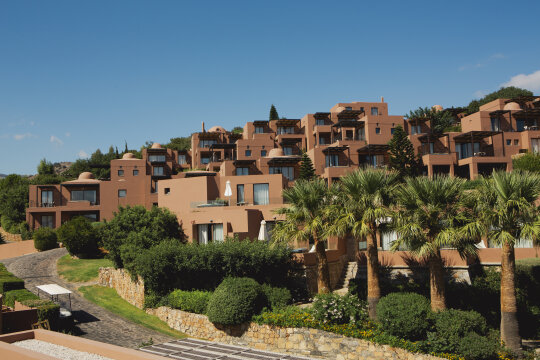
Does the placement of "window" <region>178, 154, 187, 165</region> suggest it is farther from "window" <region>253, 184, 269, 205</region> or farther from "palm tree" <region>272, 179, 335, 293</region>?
"palm tree" <region>272, 179, 335, 293</region>

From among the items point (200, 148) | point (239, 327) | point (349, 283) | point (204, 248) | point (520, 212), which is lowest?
point (239, 327)

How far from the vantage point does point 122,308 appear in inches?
1058

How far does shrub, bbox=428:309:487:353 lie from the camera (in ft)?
59.0

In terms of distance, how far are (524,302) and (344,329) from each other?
386 inches

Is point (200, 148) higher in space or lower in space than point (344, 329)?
higher

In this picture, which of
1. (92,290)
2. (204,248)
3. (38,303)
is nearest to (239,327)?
(204,248)

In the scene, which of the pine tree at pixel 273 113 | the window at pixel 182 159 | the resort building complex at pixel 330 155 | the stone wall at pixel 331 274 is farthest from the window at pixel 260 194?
the pine tree at pixel 273 113

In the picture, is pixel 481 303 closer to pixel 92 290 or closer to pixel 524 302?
pixel 524 302

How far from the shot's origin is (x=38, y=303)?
21.7 m

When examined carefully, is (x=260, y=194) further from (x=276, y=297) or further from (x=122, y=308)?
(x=122, y=308)

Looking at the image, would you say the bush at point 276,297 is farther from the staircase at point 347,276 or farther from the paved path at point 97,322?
the paved path at point 97,322

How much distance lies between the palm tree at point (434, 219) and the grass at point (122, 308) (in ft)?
43.6

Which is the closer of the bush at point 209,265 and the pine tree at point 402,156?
the bush at point 209,265

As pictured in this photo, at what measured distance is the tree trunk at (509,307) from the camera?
18.3 m
